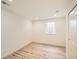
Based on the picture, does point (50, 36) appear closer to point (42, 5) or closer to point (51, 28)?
point (51, 28)

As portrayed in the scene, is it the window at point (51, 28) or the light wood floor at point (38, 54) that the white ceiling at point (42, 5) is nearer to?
the light wood floor at point (38, 54)

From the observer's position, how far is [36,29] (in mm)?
6340

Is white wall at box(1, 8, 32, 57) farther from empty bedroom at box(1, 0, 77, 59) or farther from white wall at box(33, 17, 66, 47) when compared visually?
white wall at box(33, 17, 66, 47)

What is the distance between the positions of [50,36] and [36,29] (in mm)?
1481

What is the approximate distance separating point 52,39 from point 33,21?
7.92 feet

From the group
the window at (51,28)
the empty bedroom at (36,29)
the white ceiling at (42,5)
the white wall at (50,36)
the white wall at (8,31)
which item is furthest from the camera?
the window at (51,28)

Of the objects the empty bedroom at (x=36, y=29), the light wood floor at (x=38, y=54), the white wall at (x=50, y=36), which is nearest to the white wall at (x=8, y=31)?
the empty bedroom at (x=36, y=29)

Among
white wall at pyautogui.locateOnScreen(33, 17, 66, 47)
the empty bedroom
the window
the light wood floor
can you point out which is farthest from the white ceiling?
the window

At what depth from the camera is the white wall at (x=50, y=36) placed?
16.7 ft

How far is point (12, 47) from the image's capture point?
368 centimetres

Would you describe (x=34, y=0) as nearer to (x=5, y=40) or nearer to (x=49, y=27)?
(x=5, y=40)

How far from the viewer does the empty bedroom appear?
262cm

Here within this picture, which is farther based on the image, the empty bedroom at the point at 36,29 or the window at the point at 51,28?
the window at the point at 51,28

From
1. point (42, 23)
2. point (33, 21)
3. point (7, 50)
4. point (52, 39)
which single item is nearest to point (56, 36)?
point (52, 39)
